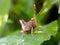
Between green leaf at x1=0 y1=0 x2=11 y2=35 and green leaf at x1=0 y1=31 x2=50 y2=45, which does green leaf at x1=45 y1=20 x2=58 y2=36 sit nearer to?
green leaf at x1=0 y1=31 x2=50 y2=45

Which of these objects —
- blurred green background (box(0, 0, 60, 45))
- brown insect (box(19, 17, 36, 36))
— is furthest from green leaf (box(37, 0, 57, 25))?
brown insect (box(19, 17, 36, 36))

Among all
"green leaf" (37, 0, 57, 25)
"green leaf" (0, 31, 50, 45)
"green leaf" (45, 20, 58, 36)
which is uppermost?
"green leaf" (37, 0, 57, 25)

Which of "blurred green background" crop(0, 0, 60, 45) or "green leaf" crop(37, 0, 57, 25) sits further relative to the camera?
"green leaf" crop(37, 0, 57, 25)

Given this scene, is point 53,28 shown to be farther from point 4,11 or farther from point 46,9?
point 4,11

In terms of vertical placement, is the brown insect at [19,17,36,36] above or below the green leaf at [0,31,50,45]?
above

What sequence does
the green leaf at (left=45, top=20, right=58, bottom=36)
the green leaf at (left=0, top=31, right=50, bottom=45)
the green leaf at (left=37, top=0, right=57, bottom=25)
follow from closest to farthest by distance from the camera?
the green leaf at (left=0, top=31, right=50, bottom=45) < the green leaf at (left=45, top=20, right=58, bottom=36) < the green leaf at (left=37, top=0, right=57, bottom=25)

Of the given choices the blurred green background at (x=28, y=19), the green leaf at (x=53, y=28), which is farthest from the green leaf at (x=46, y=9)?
the green leaf at (x=53, y=28)

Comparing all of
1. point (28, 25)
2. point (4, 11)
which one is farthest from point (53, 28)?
point (4, 11)

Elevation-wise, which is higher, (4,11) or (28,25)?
(4,11)

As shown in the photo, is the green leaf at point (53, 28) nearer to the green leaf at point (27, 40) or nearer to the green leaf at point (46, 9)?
the green leaf at point (27, 40)
